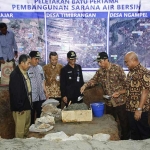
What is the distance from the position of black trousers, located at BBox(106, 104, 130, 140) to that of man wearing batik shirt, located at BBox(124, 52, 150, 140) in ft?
2.09

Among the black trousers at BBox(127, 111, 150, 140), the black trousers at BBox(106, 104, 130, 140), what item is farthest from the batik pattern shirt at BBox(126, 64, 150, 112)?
the black trousers at BBox(106, 104, 130, 140)

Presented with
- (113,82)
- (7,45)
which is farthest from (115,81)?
(7,45)

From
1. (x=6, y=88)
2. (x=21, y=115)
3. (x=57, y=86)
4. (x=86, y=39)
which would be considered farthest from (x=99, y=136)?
(x=86, y=39)

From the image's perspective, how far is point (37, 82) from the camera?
576cm

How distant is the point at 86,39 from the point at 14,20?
200 cm

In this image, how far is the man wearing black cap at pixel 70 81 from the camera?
19.7 feet

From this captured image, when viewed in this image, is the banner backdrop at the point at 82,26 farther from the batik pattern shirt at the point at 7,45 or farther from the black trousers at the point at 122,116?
the black trousers at the point at 122,116

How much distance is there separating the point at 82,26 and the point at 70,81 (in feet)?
6.31

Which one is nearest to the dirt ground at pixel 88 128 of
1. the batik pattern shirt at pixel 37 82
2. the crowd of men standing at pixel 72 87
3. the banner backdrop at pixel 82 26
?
the crowd of men standing at pixel 72 87

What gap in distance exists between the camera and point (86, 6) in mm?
6996

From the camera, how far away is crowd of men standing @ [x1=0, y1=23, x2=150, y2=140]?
4.80 m

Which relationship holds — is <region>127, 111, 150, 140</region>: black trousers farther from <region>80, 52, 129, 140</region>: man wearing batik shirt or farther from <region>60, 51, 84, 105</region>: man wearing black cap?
<region>60, 51, 84, 105</region>: man wearing black cap

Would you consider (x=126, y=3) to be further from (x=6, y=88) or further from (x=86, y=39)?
(x=6, y=88)

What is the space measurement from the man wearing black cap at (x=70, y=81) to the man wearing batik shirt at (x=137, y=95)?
144 centimetres
